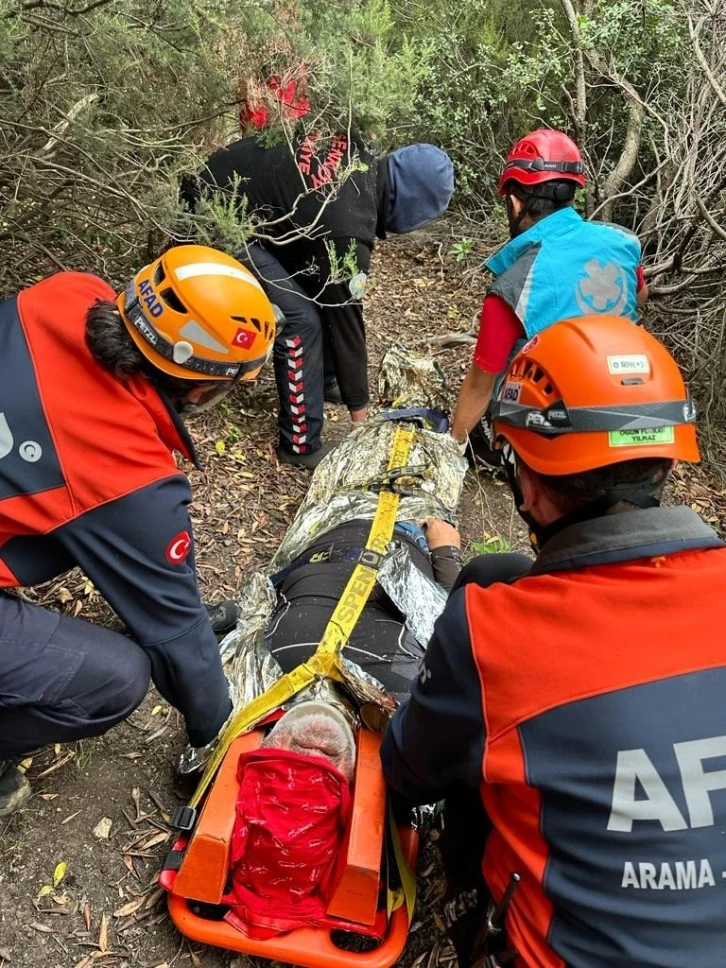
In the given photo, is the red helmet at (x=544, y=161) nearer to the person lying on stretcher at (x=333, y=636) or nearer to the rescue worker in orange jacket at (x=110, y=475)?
the person lying on stretcher at (x=333, y=636)

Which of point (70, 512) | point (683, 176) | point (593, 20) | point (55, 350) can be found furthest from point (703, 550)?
point (593, 20)

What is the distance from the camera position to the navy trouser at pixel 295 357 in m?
4.24

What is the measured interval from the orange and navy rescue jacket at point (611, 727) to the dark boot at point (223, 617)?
1.82 m

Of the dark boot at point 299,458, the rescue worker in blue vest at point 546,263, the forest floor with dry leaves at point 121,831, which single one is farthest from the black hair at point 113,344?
the dark boot at point 299,458

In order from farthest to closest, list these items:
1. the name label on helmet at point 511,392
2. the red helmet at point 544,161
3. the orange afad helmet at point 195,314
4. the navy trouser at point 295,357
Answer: the navy trouser at point 295,357, the red helmet at point 544,161, the orange afad helmet at point 195,314, the name label on helmet at point 511,392

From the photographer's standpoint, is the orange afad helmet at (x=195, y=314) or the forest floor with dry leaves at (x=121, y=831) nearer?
the orange afad helmet at (x=195, y=314)

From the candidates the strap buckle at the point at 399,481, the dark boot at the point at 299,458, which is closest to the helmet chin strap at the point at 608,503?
the strap buckle at the point at 399,481

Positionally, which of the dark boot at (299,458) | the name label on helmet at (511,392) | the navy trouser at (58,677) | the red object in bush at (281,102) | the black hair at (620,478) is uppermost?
the red object in bush at (281,102)

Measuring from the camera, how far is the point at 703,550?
1558 mm

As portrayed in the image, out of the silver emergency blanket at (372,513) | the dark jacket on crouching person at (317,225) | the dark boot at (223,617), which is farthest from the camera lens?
the dark jacket on crouching person at (317,225)

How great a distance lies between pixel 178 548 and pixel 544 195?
9.01 ft

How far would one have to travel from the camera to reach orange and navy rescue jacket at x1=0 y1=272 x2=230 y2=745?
1.98 m

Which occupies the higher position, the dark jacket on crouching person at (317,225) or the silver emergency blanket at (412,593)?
the dark jacket on crouching person at (317,225)

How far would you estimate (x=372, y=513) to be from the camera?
341 centimetres
